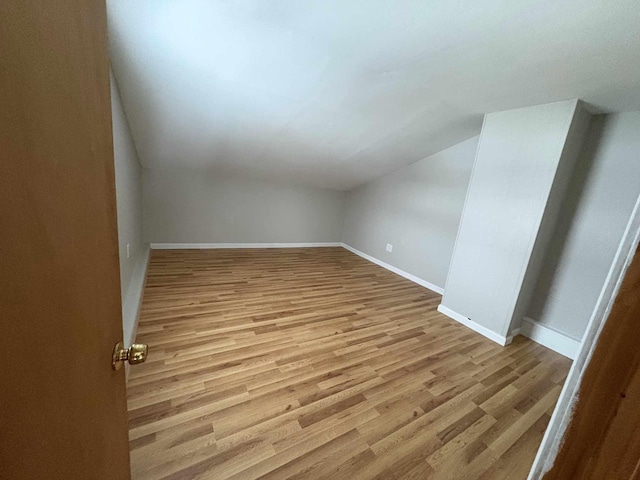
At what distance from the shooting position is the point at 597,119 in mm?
2117

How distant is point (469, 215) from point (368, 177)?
2.14 m

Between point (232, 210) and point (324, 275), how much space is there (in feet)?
6.48

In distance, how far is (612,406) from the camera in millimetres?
357

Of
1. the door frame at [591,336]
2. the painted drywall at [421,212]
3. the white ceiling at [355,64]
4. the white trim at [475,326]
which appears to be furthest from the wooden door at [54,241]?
the painted drywall at [421,212]

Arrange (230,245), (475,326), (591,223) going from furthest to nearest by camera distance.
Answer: (230,245), (475,326), (591,223)

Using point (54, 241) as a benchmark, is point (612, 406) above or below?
below

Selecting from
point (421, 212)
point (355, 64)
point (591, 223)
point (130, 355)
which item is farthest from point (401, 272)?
point (130, 355)

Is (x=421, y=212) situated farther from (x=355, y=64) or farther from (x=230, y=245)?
(x=230, y=245)

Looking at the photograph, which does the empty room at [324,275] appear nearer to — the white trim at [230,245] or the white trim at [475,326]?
the white trim at [475,326]

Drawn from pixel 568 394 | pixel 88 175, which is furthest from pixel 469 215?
pixel 88 175

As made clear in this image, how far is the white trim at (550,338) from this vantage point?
2289 mm

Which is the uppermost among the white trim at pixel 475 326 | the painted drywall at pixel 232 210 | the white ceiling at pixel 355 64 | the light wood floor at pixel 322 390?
the white ceiling at pixel 355 64

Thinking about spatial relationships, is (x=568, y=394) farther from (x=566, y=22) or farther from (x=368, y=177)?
(x=368, y=177)

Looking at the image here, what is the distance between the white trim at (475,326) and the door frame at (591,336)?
2.37 metres
